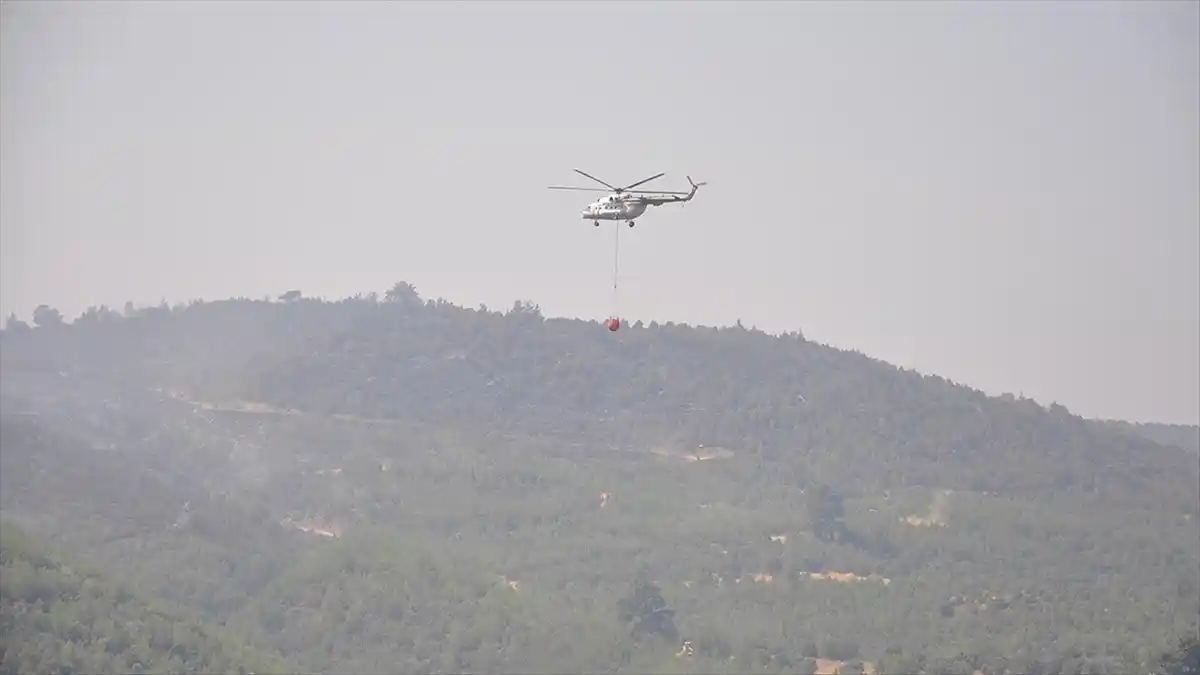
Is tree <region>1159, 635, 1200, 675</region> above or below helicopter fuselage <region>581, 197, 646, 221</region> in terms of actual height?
below

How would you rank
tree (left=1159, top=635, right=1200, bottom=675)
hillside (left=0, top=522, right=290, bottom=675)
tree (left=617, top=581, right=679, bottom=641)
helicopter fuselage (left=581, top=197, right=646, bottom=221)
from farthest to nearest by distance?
1. tree (left=617, top=581, right=679, bottom=641)
2. hillside (left=0, top=522, right=290, bottom=675)
3. tree (left=1159, top=635, right=1200, bottom=675)
4. helicopter fuselage (left=581, top=197, right=646, bottom=221)

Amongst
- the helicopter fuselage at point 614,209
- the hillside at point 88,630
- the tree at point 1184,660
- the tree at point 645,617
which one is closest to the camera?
the helicopter fuselage at point 614,209

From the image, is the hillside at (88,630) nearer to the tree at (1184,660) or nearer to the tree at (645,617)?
the tree at (645,617)

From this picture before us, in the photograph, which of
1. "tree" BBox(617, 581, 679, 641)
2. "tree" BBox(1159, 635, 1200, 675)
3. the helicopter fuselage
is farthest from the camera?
"tree" BBox(617, 581, 679, 641)

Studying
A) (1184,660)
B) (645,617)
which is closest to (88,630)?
(645,617)

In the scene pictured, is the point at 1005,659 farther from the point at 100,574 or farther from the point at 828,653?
the point at 100,574

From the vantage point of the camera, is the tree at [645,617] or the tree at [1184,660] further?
the tree at [645,617]

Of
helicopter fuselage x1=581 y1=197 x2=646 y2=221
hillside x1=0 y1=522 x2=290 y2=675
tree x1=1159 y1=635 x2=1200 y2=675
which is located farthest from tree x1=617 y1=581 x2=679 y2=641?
helicopter fuselage x1=581 y1=197 x2=646 y2=221

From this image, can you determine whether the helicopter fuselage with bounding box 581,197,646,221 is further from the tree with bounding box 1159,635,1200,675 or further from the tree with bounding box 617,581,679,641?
the tree with bounding box 617,581,679,641

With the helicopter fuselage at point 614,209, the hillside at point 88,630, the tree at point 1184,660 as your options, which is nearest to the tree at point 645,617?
the hillside at point 88,630

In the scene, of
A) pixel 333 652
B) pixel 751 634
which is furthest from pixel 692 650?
pixel 333 652

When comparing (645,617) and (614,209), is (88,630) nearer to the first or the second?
(645,617)
